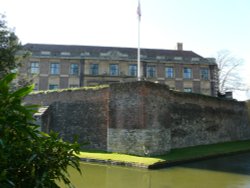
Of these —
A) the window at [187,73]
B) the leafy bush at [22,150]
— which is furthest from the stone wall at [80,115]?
the window at [187,73]

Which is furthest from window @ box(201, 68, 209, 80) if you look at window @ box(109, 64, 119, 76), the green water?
the green water

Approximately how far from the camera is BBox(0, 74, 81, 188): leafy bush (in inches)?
110

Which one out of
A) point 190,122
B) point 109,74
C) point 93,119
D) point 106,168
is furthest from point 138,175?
point 109,74

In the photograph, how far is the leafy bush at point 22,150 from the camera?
2805 mm

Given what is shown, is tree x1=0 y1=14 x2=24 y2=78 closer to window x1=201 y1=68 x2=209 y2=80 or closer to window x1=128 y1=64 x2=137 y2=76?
window x1=128 y1=64 x2=137 y2=76

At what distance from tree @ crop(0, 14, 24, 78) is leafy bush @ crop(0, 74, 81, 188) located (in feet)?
22.2

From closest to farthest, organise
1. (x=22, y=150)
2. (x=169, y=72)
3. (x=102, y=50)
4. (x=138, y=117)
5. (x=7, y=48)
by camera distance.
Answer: (x=22, y=150)
(x=7, y=48)
(x=138, y=117)
(x=169, y=72)
(x=102, y=50)

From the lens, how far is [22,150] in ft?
9.89

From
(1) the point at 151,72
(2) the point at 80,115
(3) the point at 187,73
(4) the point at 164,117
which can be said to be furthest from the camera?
(3) the point at 187,73

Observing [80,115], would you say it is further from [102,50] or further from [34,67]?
[102,50]

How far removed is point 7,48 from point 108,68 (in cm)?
2563

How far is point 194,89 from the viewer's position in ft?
123

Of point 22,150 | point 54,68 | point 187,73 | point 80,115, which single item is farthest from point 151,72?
point 22,150

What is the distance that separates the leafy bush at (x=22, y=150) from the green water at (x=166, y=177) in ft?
22.8
